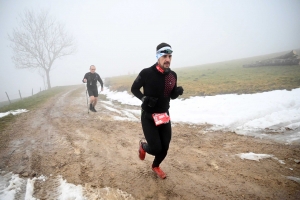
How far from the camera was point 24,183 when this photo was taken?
345 centimetres

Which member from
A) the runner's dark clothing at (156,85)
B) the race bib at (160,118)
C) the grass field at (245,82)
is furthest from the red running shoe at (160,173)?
the grass field at (245,82)

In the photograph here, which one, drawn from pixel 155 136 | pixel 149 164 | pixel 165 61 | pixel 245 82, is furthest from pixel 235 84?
pixel 155 136

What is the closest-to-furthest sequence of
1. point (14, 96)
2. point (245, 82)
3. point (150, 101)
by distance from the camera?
point (150, 101) < point (245, 82) < point (14, 96)

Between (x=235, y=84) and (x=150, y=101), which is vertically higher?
(x=150, y=101)

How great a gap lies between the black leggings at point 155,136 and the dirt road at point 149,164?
74cm

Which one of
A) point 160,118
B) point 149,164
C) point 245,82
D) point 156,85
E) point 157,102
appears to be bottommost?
point 149,164

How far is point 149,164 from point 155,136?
4.34 ft

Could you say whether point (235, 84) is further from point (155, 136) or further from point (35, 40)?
point (35, 40)

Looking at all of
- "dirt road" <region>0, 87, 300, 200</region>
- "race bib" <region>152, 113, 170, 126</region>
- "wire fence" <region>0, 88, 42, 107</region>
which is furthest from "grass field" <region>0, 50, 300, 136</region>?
"race bib" <region>152, 113, 170, 126</region>

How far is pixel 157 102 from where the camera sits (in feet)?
10.9

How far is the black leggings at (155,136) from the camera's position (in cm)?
325

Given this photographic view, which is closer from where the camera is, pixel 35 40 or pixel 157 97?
pixel 157 97

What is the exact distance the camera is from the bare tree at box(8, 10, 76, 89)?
31484mm

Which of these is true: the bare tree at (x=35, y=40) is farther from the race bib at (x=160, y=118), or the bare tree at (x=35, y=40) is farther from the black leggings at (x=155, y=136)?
the race bib at (x=160, y=118)
